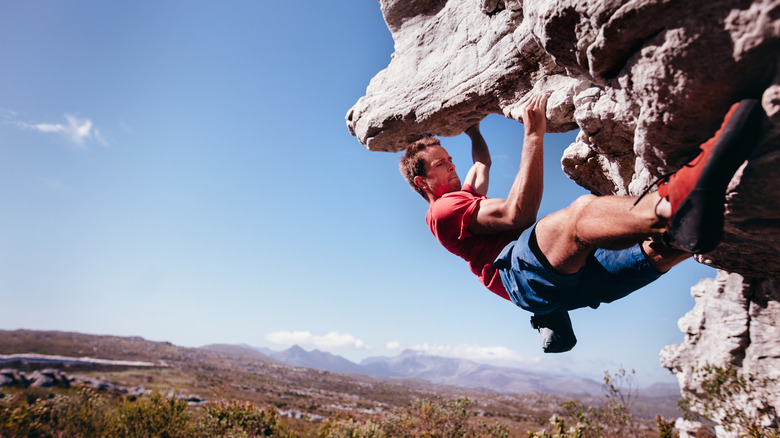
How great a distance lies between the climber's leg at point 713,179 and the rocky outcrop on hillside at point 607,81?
0.10 m

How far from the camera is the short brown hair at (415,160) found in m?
3.80

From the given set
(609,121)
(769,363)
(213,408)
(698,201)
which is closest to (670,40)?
(698,201)

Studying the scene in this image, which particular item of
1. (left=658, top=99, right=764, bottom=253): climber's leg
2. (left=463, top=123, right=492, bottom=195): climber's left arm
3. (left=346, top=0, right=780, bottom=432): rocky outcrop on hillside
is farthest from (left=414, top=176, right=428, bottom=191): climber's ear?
(left=658, top=99, right=764, bottom=253): climber's leg

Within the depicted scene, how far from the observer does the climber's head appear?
370cm

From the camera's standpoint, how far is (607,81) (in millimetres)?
2328

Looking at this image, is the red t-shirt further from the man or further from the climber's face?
the climber's face

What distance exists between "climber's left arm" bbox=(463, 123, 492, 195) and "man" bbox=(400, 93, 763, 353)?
0.02m

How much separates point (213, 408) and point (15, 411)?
7.19 m

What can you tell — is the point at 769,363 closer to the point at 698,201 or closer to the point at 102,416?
the point at 698,201

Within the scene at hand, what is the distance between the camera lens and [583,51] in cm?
224

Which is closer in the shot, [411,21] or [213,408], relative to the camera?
[411,21]

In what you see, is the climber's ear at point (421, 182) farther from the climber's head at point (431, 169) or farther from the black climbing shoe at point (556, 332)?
the black climbing shoe at point (556, 332)

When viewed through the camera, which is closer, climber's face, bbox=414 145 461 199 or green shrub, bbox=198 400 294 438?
climber's face, bbox=414 145 461 199

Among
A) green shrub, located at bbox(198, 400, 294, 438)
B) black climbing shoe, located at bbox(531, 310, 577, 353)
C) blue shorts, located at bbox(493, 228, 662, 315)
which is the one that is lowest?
green shrub, located at bbox(198, 400, 294, 438)
